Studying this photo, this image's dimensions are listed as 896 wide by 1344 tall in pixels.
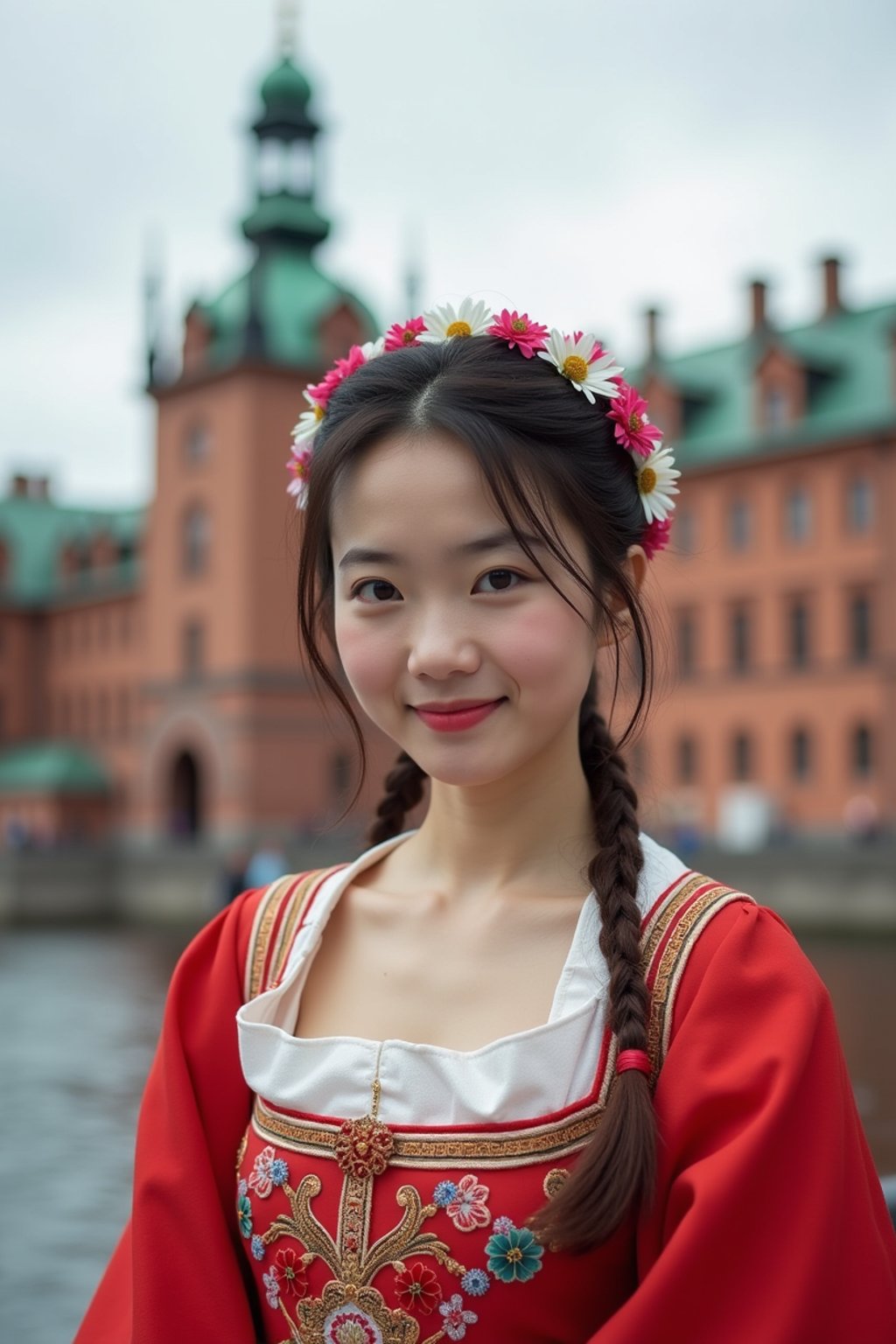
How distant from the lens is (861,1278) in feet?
5.93

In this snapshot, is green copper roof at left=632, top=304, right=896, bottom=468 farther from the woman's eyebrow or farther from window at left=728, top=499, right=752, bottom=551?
the woman's eyebrow

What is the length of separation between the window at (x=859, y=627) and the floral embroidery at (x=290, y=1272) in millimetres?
38811

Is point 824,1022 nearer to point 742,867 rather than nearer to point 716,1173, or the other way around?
point 716,1173

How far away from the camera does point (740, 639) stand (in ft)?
140

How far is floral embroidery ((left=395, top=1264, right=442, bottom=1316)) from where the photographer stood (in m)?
1.93

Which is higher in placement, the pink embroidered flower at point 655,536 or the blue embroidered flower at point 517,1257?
the pink embroidered flower at point 655,536

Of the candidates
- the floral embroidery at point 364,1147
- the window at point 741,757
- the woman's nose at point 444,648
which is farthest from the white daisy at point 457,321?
the window at point 741,757

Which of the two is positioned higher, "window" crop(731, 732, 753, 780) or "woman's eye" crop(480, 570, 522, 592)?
"woman's eye" crop(480, 570, 522, 592)

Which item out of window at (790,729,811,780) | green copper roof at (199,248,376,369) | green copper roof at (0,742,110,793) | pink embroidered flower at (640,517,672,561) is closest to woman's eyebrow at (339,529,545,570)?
pink embroidered flower at (640,517,672,561)

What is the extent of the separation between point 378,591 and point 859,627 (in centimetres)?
3895

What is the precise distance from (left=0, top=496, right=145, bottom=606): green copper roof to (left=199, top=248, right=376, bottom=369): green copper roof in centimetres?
1657

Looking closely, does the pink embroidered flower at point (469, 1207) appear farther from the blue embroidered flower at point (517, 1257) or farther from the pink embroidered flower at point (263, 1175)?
the pink embroidered flower at point (263, 1175)

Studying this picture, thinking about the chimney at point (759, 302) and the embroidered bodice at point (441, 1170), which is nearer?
the embroidered bodice at point (441, 1170)

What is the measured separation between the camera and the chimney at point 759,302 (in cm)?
4406
